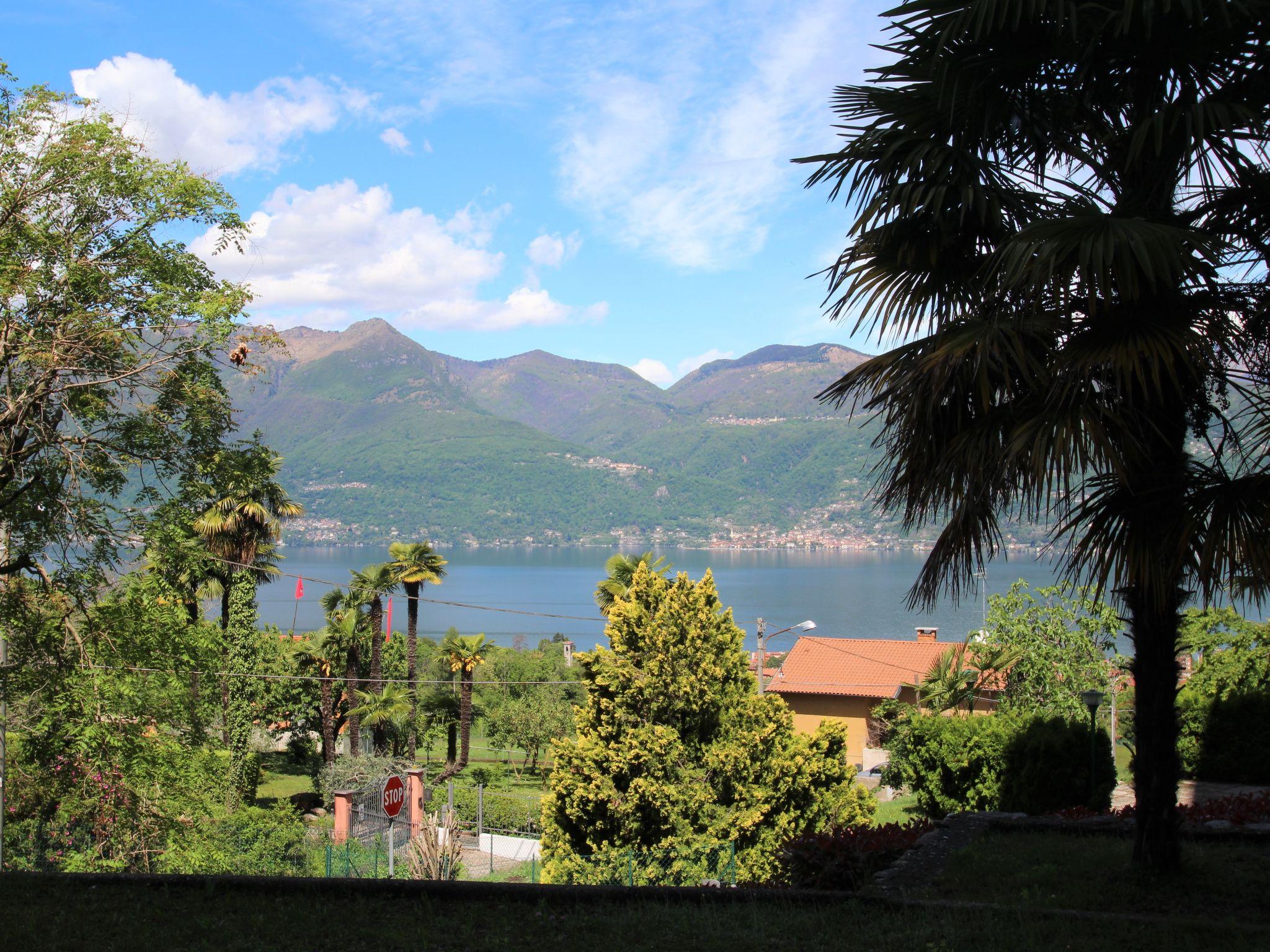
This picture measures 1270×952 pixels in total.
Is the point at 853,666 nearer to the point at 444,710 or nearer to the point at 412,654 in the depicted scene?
the point at 412,654

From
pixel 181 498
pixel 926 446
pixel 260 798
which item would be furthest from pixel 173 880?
pixel 260 798

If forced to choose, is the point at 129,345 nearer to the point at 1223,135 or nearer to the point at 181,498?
the point at 181,498

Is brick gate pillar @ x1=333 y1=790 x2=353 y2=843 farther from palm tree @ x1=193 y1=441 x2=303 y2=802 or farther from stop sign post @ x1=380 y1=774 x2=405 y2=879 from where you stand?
stop sign post @ x1=380 y1=774 x2=405 y2=879

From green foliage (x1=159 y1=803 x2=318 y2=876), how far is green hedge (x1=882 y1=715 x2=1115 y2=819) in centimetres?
934

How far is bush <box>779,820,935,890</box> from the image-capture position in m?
6.75

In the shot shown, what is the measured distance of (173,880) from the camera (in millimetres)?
6535

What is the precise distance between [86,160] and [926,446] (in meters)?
7.76

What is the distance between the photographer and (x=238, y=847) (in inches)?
706

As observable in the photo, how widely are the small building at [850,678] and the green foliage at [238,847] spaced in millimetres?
17698

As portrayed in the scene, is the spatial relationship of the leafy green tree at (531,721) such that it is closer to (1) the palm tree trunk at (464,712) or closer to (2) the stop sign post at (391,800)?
(1) the palm tree trunk at (464,712)

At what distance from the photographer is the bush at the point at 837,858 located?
6.75 meters

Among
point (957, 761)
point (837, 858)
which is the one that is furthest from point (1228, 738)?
point (837, 858)

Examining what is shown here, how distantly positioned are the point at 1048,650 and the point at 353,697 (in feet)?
77.8

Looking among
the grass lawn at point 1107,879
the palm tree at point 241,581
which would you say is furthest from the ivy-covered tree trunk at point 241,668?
the grass lawn at point 1107,879
